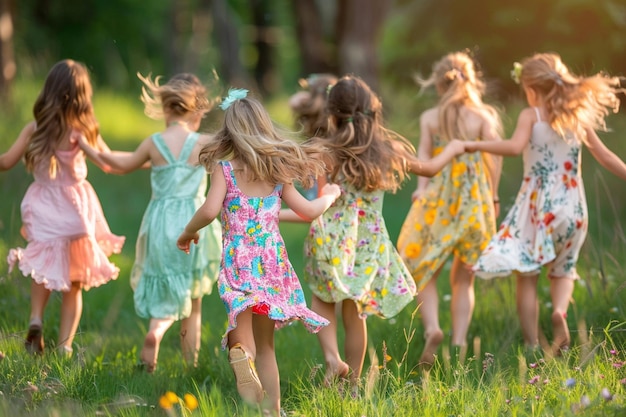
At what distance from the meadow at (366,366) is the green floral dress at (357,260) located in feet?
0.81

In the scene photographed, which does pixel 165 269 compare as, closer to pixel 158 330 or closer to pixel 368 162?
pixel 158 330

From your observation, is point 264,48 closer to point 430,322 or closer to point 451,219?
point 451,219

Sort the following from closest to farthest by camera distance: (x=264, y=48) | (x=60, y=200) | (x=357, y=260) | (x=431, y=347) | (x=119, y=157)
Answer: (x=357, y=260) < (x=431, y=347) < (x=119, y=157) < (x=60, y=200) < (x=264, y=48)

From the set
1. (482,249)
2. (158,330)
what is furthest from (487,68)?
(158,330)

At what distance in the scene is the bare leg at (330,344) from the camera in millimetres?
5230

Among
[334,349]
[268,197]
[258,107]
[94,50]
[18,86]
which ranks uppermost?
[94,50]

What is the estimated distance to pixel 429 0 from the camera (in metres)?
15.3

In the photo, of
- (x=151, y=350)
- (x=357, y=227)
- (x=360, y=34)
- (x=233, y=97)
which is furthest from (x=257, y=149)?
(x=360, y=34)

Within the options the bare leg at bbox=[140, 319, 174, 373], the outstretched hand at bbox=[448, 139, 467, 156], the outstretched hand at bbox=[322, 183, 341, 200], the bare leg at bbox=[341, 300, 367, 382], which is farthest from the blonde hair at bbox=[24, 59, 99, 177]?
the outstretched hand at bbox=[448, 139, 467, 156]

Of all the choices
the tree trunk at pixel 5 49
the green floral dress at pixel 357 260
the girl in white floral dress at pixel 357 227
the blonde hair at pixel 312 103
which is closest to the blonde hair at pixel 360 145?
the girl in white floral dress at pixel 357 227

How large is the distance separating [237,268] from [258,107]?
78 centimetres

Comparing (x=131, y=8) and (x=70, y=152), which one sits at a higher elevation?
(x=131, y=8)

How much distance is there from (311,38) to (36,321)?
44.0 feet

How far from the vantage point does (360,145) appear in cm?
551
